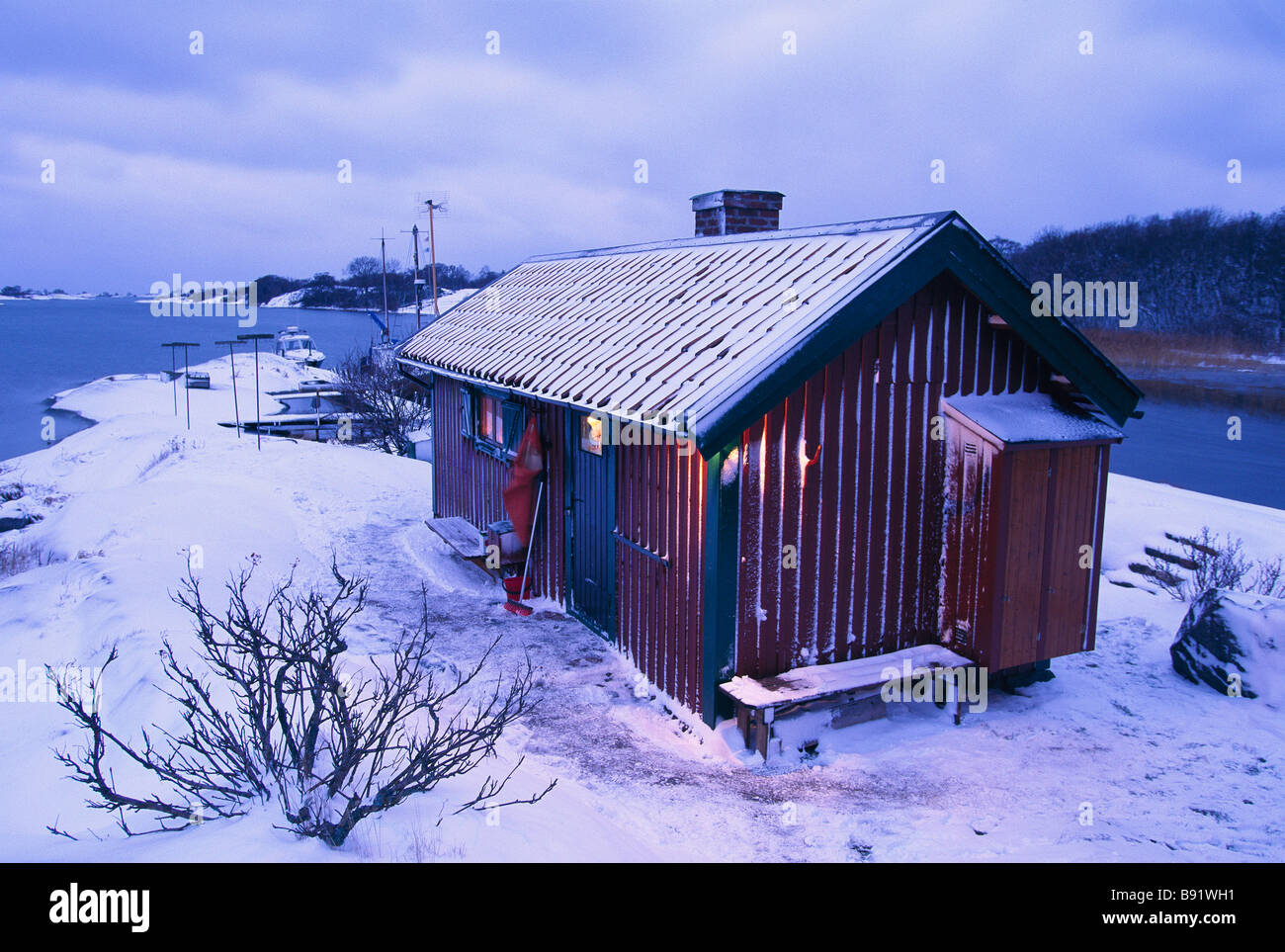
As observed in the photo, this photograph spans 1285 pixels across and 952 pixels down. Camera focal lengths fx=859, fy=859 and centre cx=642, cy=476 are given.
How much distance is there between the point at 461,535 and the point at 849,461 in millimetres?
6264

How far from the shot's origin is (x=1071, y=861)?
4871 millimetres

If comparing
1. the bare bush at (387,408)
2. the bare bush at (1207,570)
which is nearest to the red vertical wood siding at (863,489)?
the bare bush at (1207,570)

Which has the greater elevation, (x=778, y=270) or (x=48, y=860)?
(x=778, y=270)

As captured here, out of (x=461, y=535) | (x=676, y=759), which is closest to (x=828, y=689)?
(x=676, y=759)

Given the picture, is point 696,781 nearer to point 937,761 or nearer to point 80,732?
point 937,761

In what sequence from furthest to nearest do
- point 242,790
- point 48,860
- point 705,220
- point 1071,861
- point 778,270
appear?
point 705,220, point 778,270, point 1071,861, point 242,790, point 48,860

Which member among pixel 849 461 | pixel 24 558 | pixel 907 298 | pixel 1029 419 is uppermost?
pixel 907 298

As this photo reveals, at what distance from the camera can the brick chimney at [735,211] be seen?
37.4 ft

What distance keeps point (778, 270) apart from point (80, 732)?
22.5 feet

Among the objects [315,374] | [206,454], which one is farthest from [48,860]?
[315,374]

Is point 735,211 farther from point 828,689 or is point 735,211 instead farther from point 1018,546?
point 828,689

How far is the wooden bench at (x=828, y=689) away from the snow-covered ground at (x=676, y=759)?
15 cm

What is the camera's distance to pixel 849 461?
6.96 metres

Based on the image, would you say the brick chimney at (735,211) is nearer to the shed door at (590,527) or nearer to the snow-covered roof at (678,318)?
the snow-covered roof at (678,318)
